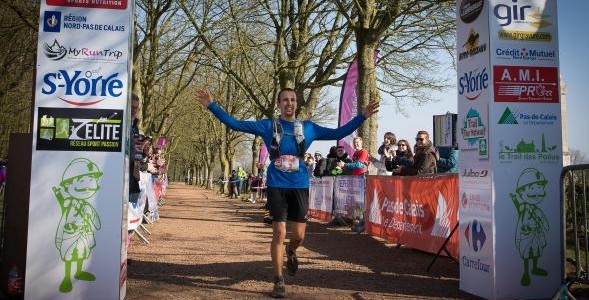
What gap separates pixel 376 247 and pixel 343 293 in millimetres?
4106

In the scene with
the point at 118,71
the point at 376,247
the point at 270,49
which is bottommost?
the point at 376,247

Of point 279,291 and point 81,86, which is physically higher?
point 81,86

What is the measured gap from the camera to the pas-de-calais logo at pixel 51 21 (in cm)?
471

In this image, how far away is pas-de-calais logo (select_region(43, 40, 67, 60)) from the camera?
4.69m

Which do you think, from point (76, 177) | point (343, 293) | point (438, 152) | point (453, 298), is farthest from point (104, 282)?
point (438, 152)

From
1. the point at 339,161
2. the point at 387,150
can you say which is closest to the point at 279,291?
the point at 387,150

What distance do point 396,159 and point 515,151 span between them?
5377 mm

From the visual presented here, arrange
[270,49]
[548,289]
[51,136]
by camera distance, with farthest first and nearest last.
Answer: [270,49] → [548,289] → [51,136]

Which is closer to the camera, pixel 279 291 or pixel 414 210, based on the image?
pixel 279 291

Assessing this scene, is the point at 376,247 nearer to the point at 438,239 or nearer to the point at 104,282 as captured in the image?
the point at 438,239

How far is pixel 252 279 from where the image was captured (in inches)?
→ 245

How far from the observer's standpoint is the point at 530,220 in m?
5.34

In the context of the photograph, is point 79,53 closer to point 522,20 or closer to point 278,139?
point 278,139

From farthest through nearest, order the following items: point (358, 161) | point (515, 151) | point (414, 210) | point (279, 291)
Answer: point (358, 161) → point (414, 210) → point (515, 151) → point (279, 291)
